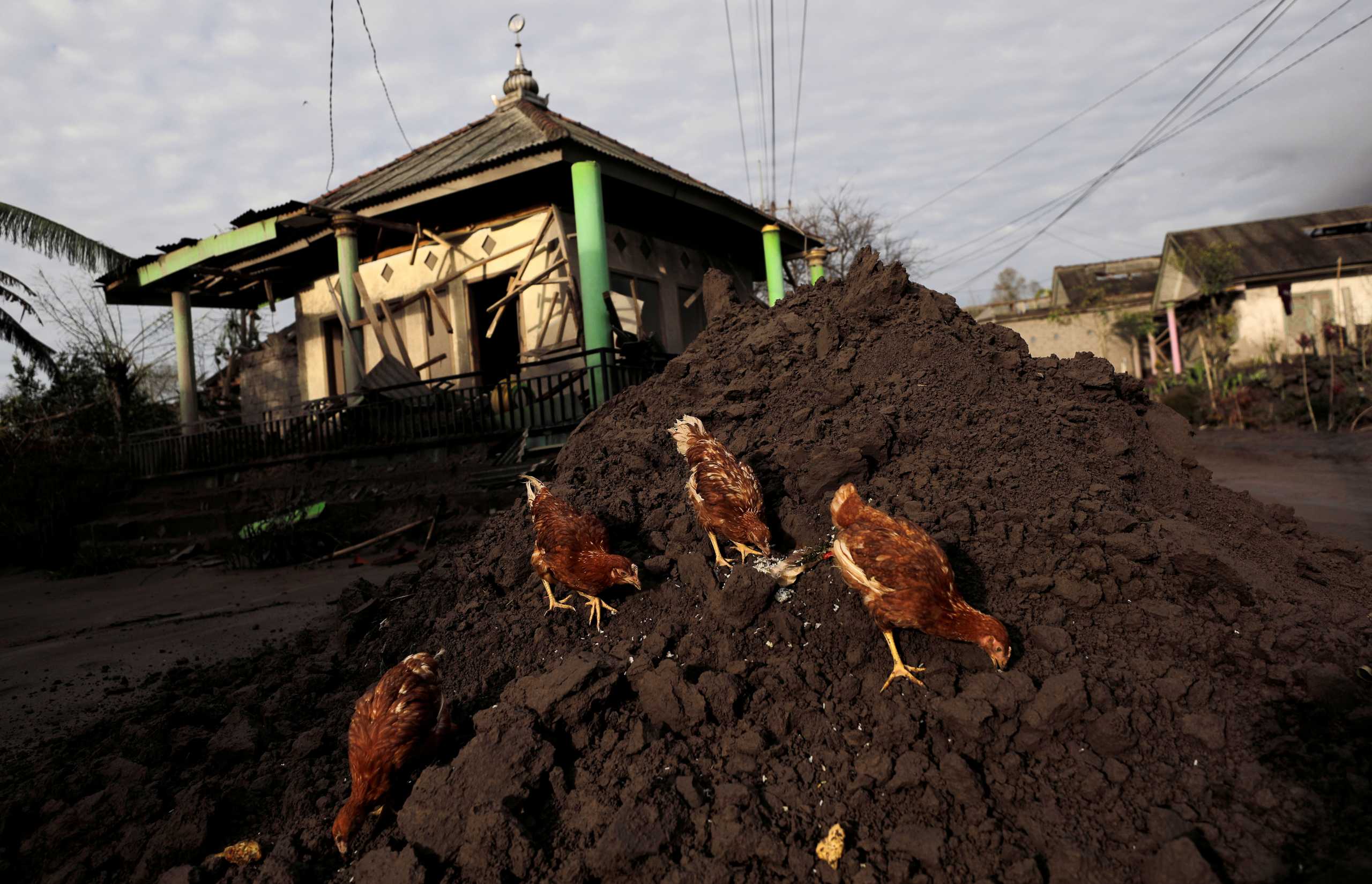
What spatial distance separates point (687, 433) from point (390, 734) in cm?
215

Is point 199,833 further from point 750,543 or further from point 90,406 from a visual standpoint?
point 90,406

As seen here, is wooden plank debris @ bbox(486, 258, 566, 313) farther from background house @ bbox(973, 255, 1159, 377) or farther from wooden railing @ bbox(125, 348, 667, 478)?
background house @ bbox(973, 255, 1159, 377)

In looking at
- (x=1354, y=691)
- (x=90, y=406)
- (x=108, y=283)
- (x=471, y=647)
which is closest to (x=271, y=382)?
(x=108, y=283)

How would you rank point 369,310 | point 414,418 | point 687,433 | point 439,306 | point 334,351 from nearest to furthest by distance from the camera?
1. point 687,433
2. point 414,418
3. point 369,310
4. point 439,306
5. point 334,351

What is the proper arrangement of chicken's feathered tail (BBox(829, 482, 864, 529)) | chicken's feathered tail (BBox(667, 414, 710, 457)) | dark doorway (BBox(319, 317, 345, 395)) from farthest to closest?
dark doorway (BBox(319, 317, 345, 395))
chicken's feathered tail (BBox(667, 414, 710, 457))
chicken's feathered tail (BBox(829, 482, 864, 529))

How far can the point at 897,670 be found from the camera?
2730 mm

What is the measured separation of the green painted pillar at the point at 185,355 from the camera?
14.4 m

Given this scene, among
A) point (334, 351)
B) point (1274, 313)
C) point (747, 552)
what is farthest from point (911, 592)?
point (1274, 313)

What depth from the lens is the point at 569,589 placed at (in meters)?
3.73

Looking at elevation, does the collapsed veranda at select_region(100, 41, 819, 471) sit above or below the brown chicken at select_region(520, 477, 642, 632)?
above

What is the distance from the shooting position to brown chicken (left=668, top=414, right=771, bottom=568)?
11.5 feet

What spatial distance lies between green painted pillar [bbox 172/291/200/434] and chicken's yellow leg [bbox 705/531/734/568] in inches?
560

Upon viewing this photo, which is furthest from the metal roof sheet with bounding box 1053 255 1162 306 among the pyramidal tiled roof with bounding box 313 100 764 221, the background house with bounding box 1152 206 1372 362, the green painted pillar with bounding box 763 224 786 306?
the pyramidal tiled roof with bounding box 313 100 764 221

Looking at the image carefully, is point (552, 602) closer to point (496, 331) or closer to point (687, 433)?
point (687, 433)
